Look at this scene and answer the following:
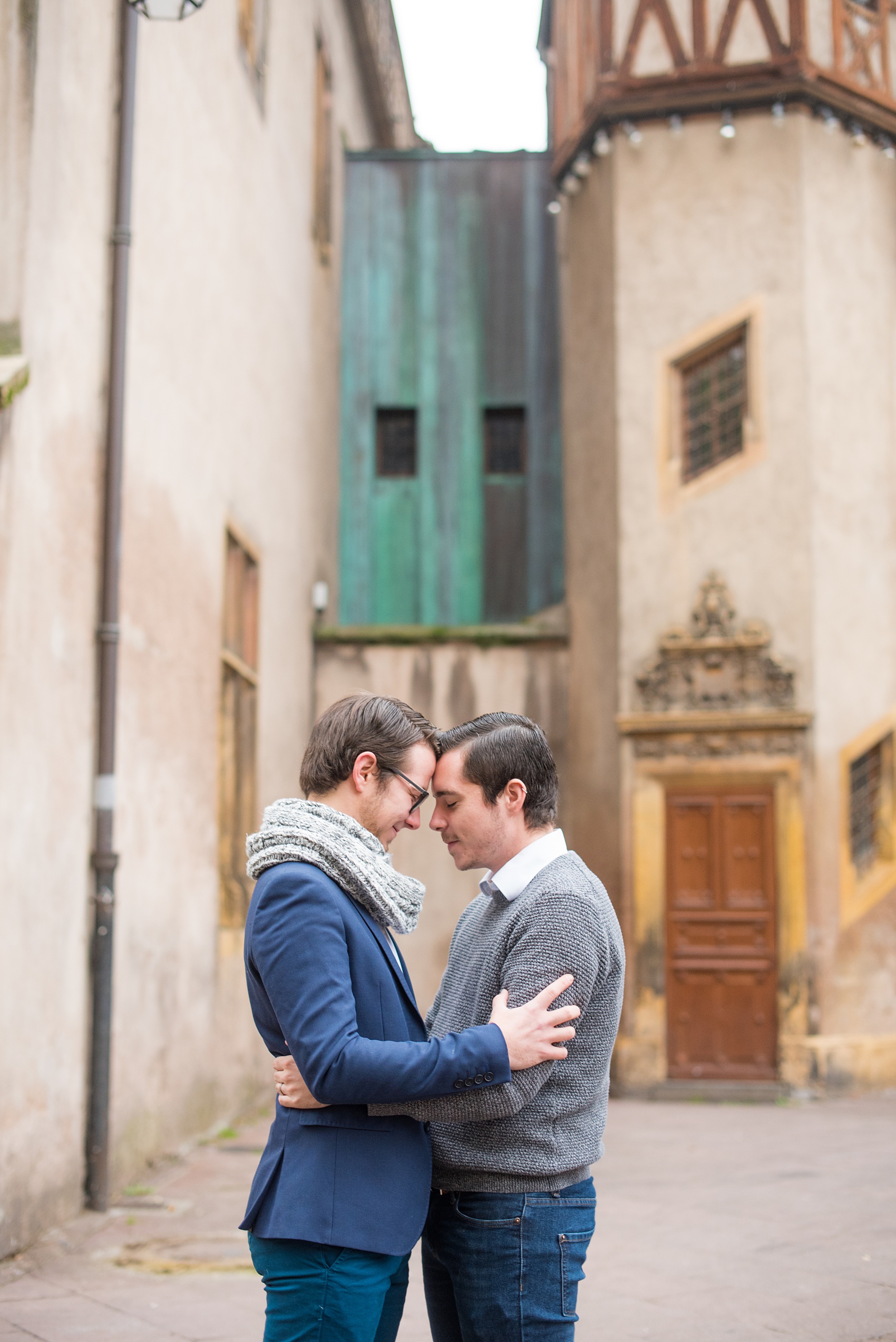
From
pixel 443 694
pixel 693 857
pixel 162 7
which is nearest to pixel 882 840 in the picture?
pixel 693 857

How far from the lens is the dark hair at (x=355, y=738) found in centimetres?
251

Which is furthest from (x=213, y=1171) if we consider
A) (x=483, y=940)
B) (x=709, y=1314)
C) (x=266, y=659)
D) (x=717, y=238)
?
(x=717, y=238)

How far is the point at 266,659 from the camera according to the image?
11336 millimetres

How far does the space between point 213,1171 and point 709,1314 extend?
367 centimetres

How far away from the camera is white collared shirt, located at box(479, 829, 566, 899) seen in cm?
258

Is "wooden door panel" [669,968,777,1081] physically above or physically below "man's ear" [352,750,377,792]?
below

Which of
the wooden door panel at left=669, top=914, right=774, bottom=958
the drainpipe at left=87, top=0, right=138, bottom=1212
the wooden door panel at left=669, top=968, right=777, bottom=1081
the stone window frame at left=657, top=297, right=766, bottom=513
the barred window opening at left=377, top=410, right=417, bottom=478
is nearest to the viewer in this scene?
the drainpipe at left=87, top=0, right=138, bottom=1212

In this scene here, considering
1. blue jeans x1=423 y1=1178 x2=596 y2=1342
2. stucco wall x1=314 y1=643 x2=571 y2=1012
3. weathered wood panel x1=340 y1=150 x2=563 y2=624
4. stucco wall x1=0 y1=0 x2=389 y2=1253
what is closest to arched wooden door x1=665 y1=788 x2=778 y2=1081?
stucco wall x1=314 y1=643 x2=571 y2=1012

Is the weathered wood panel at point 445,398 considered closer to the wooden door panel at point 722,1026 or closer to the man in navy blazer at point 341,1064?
the wooden door panel at point 722,1026

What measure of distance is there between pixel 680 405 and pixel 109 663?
22.5 feet

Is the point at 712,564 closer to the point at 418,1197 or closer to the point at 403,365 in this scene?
the point at 403,365

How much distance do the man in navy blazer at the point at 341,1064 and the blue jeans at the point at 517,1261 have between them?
0.11m

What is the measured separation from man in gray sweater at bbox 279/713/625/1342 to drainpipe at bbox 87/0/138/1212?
14.7 ft

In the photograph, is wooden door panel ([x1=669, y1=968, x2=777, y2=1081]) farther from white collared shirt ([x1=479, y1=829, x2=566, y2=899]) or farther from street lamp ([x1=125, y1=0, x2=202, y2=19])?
white collared shirt ([x1=479, y1=829, x2=566, y2=899])
